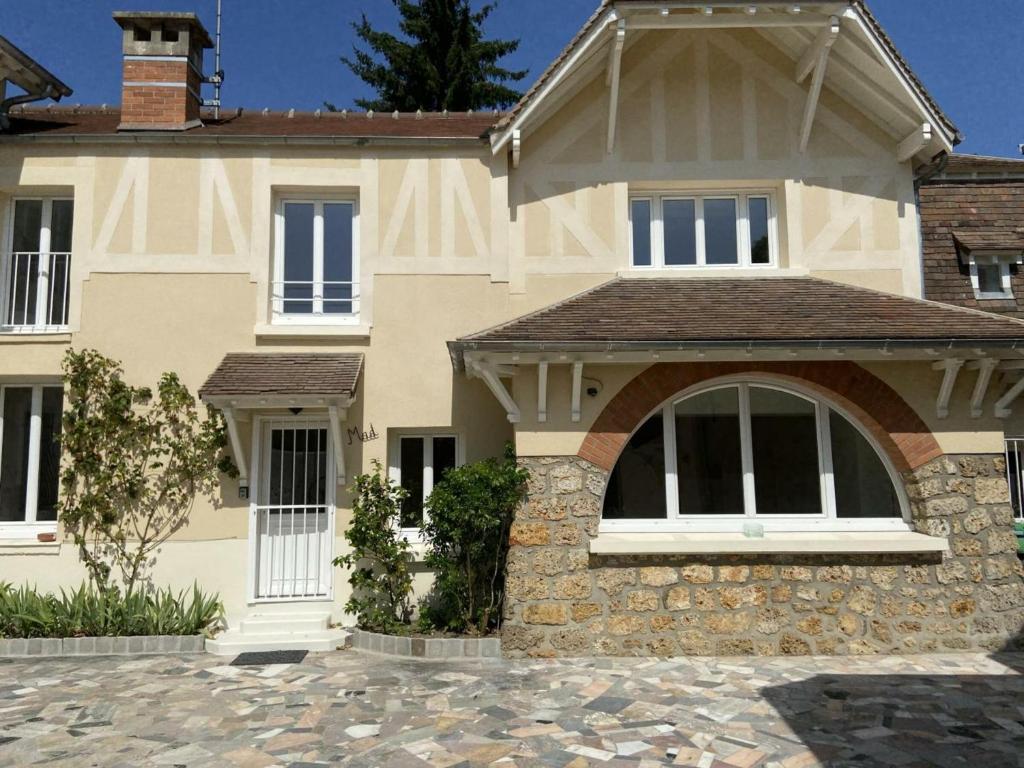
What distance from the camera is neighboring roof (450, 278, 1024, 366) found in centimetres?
751

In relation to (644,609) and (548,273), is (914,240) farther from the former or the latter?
(644,609)

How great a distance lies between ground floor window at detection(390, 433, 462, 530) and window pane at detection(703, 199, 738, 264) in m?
4.17

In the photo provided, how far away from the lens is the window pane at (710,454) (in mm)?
8234

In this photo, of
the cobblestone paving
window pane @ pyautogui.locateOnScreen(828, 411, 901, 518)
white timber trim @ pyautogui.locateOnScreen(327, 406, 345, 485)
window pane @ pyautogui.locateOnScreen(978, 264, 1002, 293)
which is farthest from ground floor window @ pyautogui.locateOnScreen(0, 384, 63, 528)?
window pane @ pyautogui.locateOnScreen(978, 264, 1002, 293)

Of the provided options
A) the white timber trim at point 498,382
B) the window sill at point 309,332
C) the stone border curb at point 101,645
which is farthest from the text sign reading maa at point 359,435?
the stone border curb at point 101,645

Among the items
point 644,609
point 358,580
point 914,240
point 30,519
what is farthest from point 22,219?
point 914,240

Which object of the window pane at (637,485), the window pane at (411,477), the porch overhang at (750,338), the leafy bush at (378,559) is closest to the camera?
the porch overhang at (750,338)

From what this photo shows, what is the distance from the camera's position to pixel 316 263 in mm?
9547

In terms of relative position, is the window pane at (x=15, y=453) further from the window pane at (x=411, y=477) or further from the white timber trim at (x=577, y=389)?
the white timber trim at (x=577, y=389)

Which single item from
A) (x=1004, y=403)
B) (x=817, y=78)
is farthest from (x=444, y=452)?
(x=817, y=78)

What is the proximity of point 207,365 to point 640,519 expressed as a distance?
548 cm

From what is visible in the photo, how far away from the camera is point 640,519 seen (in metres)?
8.16

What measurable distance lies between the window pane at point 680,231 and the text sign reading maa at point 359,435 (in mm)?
4372

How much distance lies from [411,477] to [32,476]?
459cm
